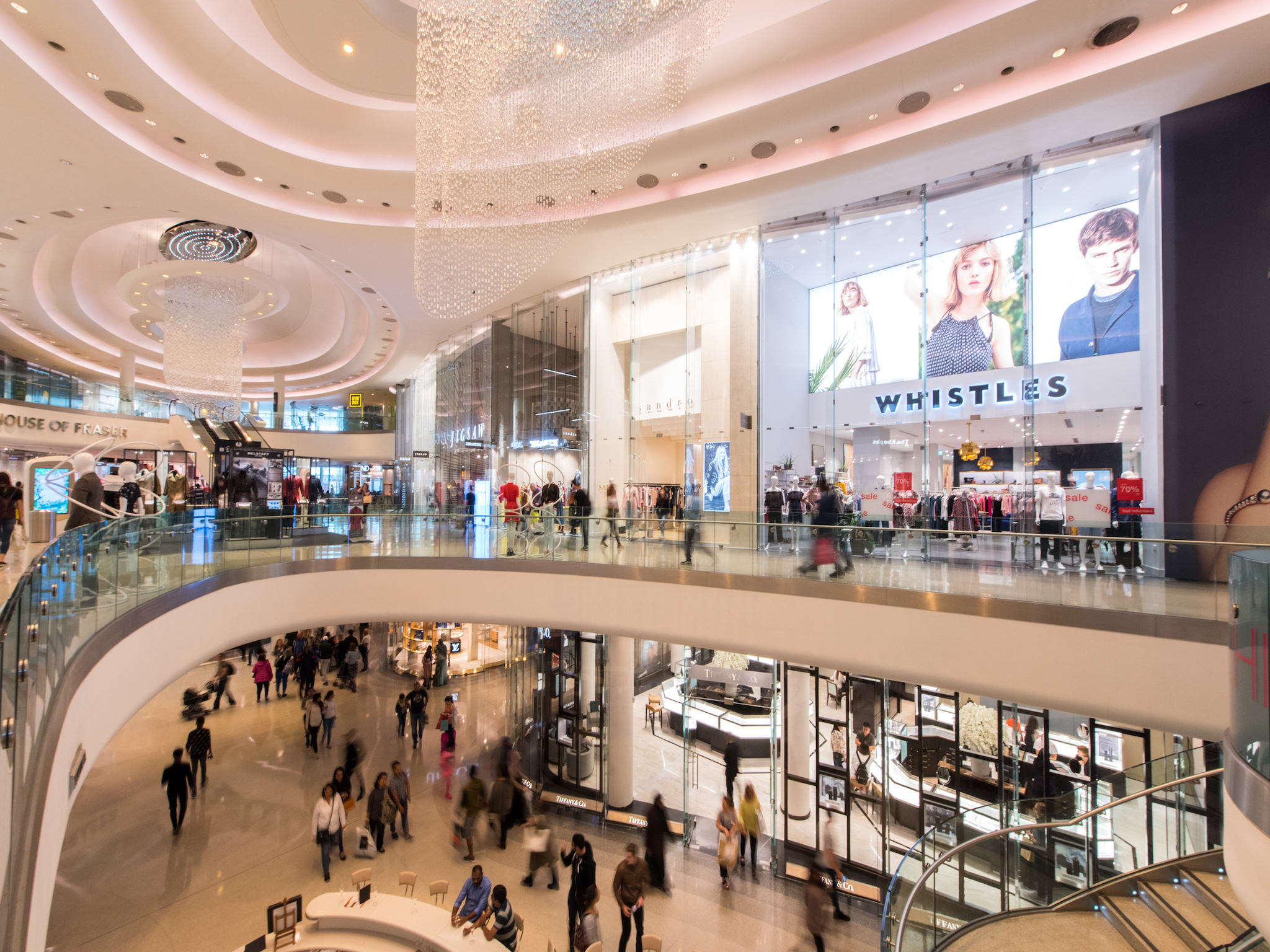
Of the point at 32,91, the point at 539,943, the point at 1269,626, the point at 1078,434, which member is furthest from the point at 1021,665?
the point at 32,91

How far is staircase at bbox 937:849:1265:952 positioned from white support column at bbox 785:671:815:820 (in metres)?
4.95

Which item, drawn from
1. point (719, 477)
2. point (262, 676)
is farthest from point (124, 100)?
point (719, 477)

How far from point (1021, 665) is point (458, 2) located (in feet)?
24.6

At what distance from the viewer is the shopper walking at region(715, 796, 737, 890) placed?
7.93m

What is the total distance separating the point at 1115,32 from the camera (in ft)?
21.8

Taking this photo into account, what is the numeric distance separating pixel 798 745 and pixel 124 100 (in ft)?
44.9

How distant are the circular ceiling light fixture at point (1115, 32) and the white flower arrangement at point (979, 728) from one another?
28.9ft

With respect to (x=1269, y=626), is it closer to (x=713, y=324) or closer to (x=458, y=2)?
(x=458, y=2)

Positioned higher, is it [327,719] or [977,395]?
[977,395]

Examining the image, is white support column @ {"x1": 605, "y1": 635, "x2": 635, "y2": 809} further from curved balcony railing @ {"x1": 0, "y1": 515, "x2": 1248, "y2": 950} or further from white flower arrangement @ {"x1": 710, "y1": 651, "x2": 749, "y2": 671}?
white flower arrangement @ {"x1": 710, "y1": 651, "x2": 749, "y2": 671}

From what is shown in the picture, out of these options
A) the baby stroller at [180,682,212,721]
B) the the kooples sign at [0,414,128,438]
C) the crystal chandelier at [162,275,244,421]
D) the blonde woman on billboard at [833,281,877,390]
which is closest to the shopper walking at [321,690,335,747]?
the baby stroller at [180,682,212,721]

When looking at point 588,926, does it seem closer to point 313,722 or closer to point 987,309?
point 313,722

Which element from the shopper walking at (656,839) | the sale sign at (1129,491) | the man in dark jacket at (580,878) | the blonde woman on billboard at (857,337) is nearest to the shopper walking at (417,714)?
the man in dark jacket at (580,878)

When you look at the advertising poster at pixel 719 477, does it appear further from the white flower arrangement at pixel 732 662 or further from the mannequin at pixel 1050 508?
the mannequin at pixel 1050 508
